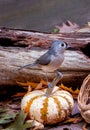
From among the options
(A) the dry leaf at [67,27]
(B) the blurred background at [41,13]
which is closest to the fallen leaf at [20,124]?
(A) the dry leaf at [67,27]

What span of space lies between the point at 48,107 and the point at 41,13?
326 cm

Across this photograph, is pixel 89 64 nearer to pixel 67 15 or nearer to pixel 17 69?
pixel 17 69

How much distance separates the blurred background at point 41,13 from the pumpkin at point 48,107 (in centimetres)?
261

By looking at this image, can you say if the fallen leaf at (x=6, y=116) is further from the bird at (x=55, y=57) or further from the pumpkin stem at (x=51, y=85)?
the bird at (x=55, y=57)

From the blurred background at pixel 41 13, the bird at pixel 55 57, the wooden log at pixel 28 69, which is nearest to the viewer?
the bird at pixel 55 57

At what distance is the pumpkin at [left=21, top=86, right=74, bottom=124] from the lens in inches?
142

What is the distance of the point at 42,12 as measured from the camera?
6746 mm

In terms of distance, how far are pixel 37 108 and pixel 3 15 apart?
3320 mm

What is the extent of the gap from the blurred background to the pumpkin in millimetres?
2612

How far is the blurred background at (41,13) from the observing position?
6414 millimetres

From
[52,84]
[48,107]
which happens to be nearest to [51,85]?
[52,84]

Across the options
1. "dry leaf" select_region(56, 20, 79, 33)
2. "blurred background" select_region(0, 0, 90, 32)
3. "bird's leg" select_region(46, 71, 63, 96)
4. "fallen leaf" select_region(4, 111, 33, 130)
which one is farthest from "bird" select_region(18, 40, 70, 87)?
"blurred background" select_region(0, 0, 90, 32)

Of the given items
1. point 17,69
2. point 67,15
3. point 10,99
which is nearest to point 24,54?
point 17,69

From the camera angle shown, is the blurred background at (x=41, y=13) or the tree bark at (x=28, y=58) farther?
the blurred background at (x=41, y=13)
